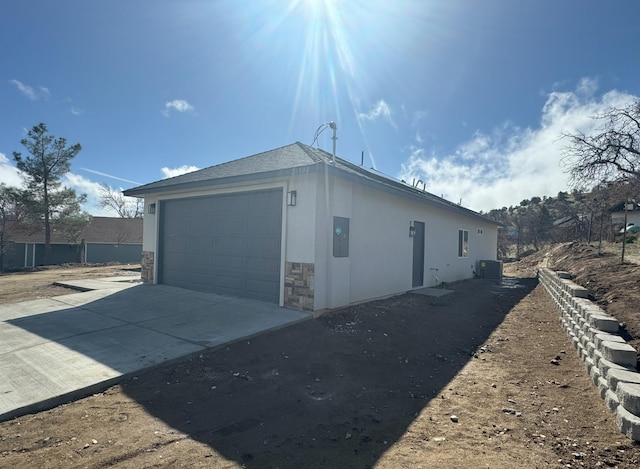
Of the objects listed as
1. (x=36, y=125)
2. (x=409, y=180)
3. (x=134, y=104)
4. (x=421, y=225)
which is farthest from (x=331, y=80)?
(x=36, y=125)

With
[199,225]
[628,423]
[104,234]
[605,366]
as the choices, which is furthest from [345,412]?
[104,234]

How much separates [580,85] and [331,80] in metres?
7.04

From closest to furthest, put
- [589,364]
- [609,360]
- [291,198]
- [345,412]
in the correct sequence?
[345,412]
[609,360]
[589,364]
[291,198]

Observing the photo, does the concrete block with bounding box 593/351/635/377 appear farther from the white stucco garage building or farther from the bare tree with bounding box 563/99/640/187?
the bare tree with bounding box 563/99/640/187

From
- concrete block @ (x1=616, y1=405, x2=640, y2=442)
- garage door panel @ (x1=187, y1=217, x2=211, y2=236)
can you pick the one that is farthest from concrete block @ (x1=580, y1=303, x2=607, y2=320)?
garage door panel @ (x1=187, y1=217, x2=211, y2=236)

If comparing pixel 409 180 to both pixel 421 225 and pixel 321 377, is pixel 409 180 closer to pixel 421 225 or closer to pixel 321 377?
pixel 421 225

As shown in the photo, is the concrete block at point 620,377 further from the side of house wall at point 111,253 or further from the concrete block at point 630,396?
the side of house wall at point 111,253

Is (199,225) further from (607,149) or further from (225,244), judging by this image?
(607,149)

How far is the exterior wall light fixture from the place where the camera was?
6.66 metres

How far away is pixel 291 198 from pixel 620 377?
17.6ft

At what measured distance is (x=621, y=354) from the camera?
→ 3.39 m

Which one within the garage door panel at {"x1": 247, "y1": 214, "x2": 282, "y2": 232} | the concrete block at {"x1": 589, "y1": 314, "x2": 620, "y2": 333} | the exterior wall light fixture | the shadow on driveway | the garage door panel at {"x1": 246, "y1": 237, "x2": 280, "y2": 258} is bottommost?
the shadow on driveway

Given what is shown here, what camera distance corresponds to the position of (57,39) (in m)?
8.39

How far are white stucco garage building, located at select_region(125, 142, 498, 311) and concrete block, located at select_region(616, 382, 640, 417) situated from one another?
4.45 m
